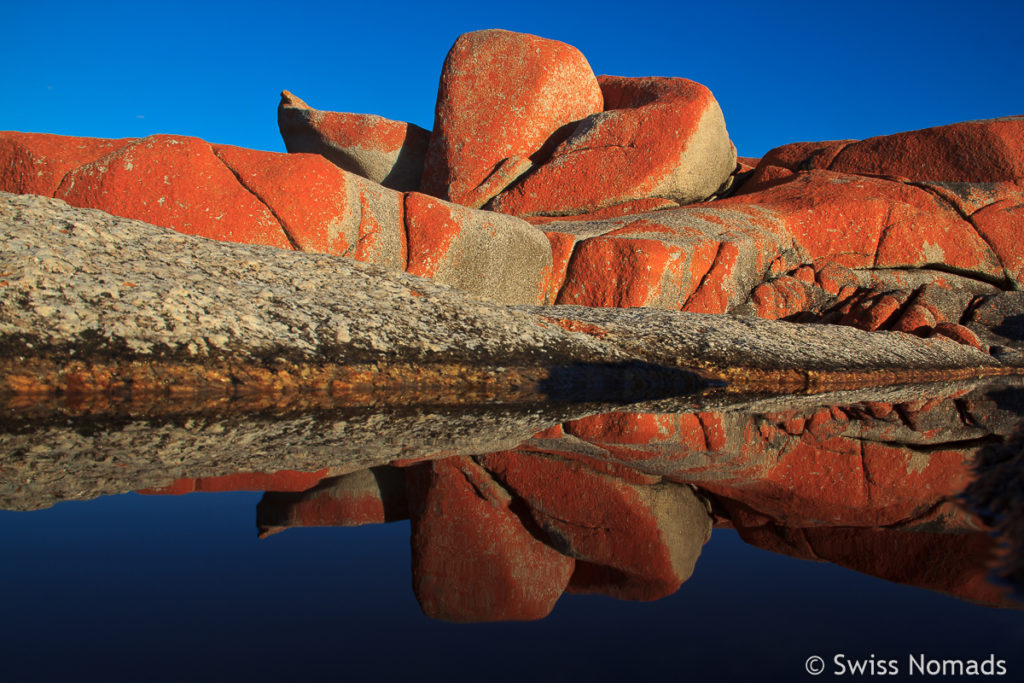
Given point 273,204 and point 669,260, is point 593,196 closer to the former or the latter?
point 669,260

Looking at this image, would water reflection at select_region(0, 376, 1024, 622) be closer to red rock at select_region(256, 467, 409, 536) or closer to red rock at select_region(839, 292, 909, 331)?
red rock at select_region(256, 467, 409, 536)

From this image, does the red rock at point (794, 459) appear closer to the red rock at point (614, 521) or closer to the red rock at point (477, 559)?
the red rock at point (614, 521)

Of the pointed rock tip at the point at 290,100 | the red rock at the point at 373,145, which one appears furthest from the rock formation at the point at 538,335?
the pointed rock tip at the point at 290,100

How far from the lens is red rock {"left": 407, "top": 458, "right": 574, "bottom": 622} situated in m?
1.59

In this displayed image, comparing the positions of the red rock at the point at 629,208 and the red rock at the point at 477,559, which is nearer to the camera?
the red rock at the point at 477,559

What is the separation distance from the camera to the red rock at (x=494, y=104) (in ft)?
54.1

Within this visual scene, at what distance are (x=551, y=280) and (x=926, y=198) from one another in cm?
696

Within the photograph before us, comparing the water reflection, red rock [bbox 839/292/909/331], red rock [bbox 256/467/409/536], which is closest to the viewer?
the water reflection

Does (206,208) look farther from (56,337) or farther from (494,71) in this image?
(494,71)

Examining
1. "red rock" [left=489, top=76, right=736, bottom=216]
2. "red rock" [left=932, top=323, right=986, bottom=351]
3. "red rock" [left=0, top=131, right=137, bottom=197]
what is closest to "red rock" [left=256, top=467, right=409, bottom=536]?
"red rock" [left=0, top=131, right=137, bottom=197]

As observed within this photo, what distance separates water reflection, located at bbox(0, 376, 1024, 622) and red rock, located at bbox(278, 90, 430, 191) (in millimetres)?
14361

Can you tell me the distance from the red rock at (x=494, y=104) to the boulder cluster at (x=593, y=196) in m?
0.04

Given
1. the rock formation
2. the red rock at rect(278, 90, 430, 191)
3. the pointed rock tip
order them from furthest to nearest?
the pointed rock tip, the red rock at rect(278, 90, 430, 191), the rock formation

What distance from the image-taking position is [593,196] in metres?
15.0
